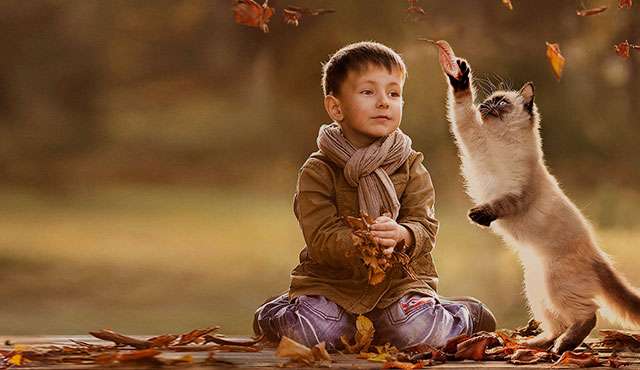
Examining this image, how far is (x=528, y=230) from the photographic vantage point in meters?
2.53

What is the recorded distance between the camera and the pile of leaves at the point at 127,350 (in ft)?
7.66

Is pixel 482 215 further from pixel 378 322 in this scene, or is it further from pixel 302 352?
pixel 302 352

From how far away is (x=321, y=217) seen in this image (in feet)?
8.27

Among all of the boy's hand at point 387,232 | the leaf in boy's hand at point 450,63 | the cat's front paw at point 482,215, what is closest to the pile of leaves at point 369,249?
the boy's hand at point 387,232

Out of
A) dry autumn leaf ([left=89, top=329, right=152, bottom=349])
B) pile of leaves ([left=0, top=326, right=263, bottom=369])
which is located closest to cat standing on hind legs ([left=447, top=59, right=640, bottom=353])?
pile of leaves ([left=0, top=326, right=263, bottom=369])

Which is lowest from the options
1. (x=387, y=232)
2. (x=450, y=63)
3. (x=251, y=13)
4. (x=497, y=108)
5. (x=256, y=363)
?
(x=256, y=363)

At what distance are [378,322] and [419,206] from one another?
0.29m

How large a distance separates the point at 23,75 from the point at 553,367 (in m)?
2.07

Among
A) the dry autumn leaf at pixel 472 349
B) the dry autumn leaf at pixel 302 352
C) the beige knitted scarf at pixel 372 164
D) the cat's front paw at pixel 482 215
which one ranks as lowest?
the dry autumn leaf at pixel 472 349

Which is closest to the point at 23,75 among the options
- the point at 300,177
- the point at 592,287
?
the point at 300,177

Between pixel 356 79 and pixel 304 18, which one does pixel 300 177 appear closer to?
pixel 356 79

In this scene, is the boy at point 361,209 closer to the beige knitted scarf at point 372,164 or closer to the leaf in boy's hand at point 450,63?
the beige knitted scarf at point 372,164

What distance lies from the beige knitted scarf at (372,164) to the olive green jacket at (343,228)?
32 mm

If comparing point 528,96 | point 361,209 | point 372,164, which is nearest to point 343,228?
point 361,209
